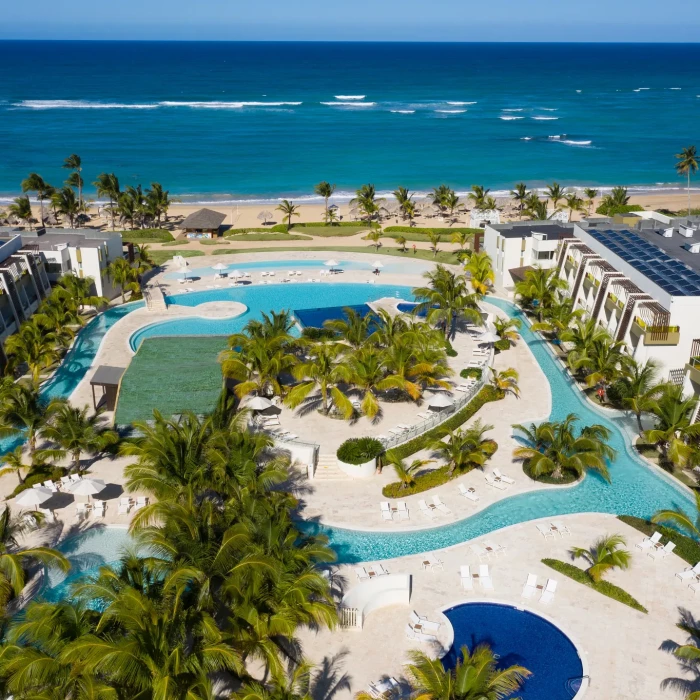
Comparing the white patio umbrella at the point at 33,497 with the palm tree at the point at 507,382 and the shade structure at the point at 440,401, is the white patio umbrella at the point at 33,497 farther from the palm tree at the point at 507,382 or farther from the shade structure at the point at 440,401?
the palm tree at the point at 507,382

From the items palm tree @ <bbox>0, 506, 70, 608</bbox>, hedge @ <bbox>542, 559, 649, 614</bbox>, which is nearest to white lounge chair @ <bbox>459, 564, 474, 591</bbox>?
hedge @ <bbox>542, 559, 649, 614</bbox>

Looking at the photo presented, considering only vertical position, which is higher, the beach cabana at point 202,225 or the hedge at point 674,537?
the hedge at point 674,537

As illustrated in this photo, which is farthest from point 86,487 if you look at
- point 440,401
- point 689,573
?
point 689,573

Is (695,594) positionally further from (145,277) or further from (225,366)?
(145,277)

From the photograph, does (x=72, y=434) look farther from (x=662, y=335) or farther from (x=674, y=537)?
(x=662, y=335)

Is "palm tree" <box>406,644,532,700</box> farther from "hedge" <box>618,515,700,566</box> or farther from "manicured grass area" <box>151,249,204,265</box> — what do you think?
"manicured grass area" <box>151,249,204,265</box>

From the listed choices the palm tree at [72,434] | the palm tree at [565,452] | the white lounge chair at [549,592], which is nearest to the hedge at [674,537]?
the palm tree at [565,452]
